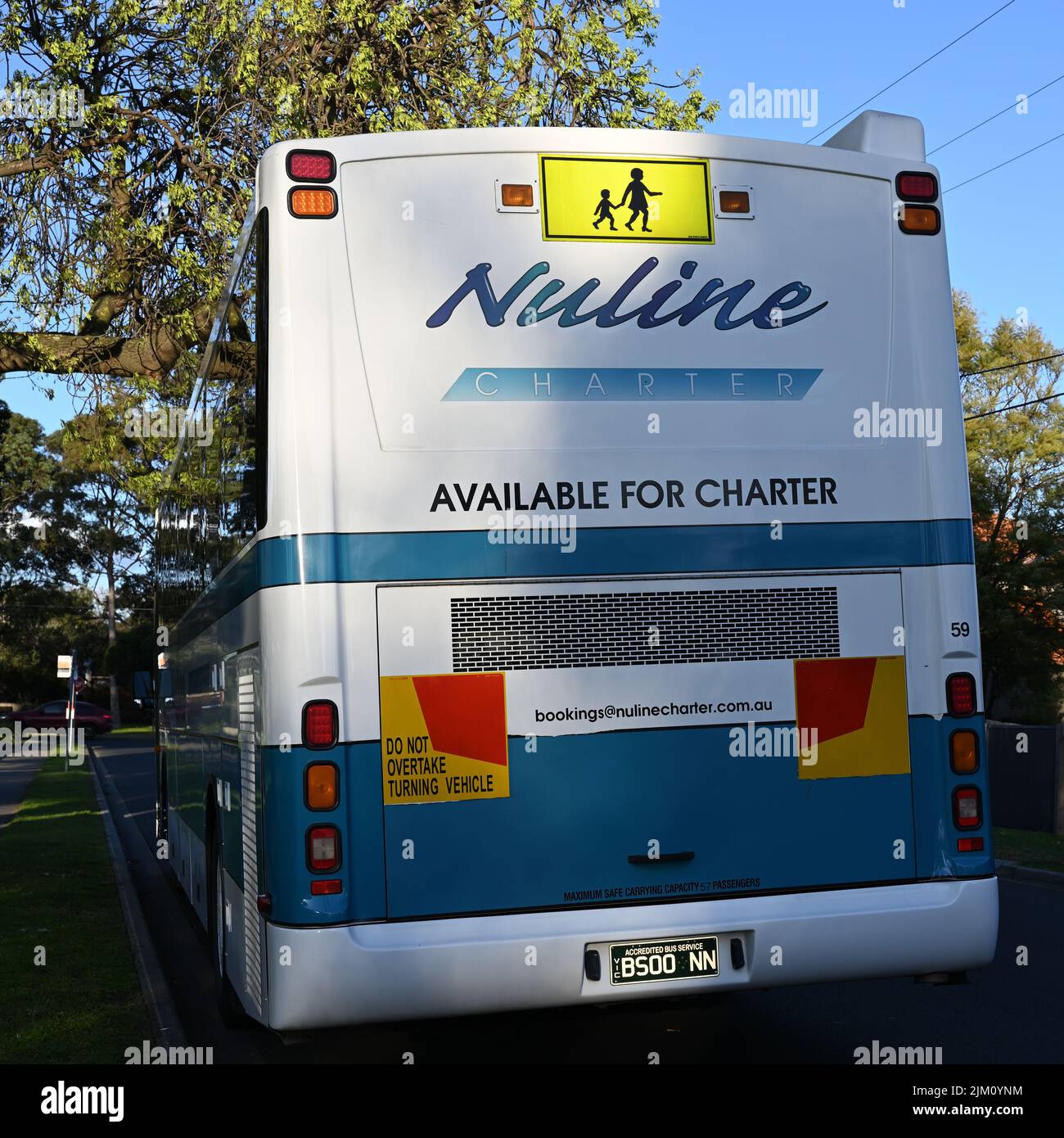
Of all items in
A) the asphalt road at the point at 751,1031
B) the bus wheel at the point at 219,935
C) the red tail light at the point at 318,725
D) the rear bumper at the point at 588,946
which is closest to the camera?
the rear bumper at the point at 588,946

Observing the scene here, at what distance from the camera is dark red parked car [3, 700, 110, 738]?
58.3 meters

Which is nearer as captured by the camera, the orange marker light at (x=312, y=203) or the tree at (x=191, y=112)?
the orange marker light at (x=312, y=203)

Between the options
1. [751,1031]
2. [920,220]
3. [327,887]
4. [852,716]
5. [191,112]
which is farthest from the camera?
[191,112]

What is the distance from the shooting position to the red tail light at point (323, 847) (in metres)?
5.23

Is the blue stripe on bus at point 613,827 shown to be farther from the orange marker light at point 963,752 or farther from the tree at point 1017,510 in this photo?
the tree at point 1017,510

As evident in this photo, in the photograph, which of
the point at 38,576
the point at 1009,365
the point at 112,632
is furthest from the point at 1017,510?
the point at 38,576

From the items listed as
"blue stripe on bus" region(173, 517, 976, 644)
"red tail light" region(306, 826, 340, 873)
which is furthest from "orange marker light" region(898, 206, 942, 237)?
"red tail light" region(306, 826, 340, 873)

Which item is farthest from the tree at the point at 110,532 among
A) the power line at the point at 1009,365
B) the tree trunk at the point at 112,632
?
the power line at the point at 1009,365

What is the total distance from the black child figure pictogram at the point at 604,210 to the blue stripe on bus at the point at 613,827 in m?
2.08

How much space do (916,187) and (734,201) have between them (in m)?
0.91

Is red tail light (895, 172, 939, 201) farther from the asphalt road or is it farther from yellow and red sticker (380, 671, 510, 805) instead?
the asphalt road

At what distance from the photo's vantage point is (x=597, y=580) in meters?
5.57

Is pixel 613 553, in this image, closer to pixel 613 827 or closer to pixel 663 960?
pixel 613 827
